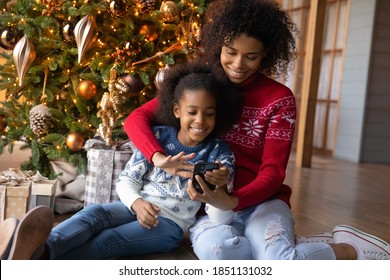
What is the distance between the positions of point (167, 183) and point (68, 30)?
1076 mm

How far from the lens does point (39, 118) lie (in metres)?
2.52

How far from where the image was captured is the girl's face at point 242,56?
5.87ft

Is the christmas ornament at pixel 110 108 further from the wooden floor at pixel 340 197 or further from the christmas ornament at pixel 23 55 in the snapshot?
the wooden floor at pixel 340 197

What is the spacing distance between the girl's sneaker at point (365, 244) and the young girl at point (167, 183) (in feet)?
1.26

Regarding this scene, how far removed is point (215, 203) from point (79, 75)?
1303mm

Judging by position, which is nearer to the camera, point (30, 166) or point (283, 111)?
point (283, 111)

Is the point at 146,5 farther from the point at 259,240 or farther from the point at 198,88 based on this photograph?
the point at 259,240

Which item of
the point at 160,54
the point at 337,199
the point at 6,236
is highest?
the point at 160,54

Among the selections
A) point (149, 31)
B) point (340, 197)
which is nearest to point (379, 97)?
point (340, 197)

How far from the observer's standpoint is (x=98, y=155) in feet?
7.51

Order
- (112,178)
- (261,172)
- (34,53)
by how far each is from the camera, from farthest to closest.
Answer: (34,53), (112,178), (261,172)

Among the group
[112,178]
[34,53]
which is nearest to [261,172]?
[112,178]

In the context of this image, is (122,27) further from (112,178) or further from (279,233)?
(279,233)

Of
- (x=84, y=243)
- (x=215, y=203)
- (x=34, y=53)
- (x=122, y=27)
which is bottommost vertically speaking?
(x=84, y=243)
